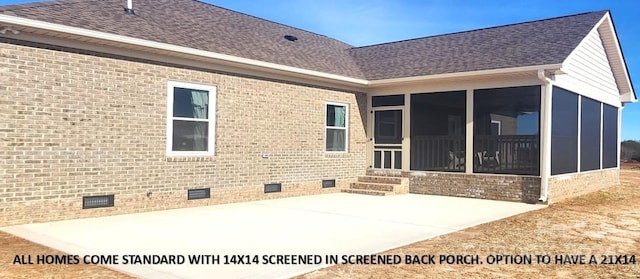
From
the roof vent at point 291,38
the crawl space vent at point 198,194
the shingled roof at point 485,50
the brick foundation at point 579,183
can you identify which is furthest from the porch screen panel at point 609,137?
the crawl space vent at point 198,194

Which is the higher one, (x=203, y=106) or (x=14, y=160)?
(x=203, y=106)

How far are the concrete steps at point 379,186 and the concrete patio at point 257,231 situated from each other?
222cm

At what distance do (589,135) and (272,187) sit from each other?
9.82 m

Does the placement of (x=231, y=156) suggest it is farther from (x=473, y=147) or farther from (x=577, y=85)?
(x=577, y=85)

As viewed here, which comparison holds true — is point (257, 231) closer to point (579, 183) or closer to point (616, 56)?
point (579, 183)

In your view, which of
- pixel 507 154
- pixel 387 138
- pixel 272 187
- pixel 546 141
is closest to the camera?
pixel 546 141

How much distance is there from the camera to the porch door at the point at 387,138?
1414 cm

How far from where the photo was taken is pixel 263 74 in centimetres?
1167

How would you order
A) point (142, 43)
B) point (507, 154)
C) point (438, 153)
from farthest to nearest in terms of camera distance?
point (438, 153)
point (507, 154)
point (142, 43)

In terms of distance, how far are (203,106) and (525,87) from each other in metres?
7.68

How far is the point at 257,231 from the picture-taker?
725 cm

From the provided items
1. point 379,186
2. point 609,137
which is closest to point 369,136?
point 379,186

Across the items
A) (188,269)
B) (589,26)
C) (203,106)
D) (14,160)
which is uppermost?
(589,26)

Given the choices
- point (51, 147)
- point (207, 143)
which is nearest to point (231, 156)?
point (207, 143)
